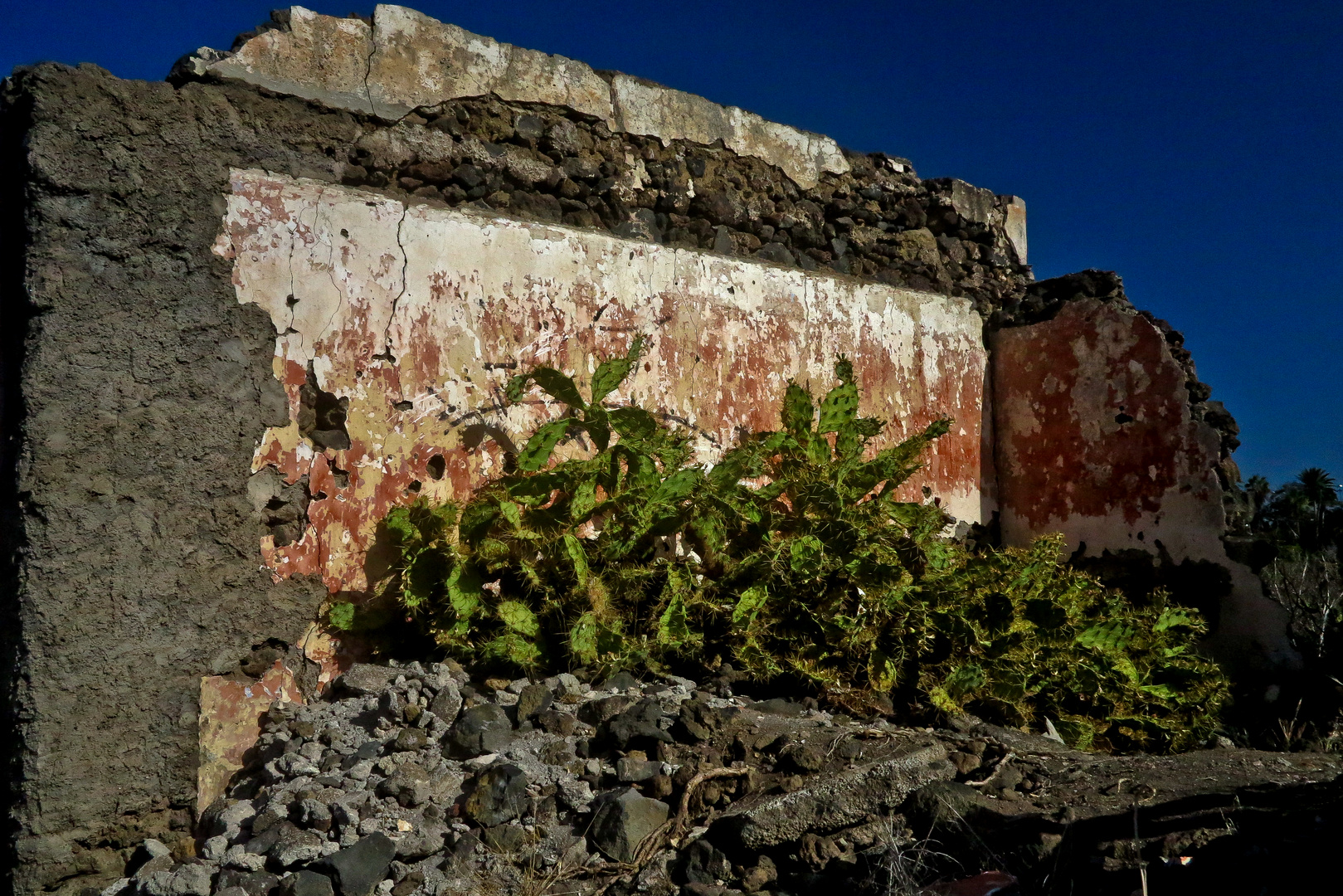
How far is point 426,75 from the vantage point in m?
4.27

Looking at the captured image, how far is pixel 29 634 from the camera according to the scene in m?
3.09

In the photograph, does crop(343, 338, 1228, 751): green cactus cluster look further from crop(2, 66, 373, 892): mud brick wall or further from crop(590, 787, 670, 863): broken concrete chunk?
crop(590, 787, 670, 863): broken concrete chunk

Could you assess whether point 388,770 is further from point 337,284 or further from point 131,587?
point 337,284

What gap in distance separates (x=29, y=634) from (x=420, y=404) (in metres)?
1.54

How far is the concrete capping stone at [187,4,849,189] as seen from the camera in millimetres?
3895

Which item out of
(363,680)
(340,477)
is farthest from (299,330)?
(363,680)

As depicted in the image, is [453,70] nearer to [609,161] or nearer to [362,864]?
[609,161]

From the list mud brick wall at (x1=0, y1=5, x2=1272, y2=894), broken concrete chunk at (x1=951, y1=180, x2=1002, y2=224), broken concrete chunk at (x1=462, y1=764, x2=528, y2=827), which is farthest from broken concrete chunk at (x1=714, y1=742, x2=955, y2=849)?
broken concrete chunk at (x1=951, y1=180, x2=1002, y2=224)

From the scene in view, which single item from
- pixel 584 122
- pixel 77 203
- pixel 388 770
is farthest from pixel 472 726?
pixel 584 122

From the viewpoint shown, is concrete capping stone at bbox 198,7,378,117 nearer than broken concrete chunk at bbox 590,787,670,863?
No

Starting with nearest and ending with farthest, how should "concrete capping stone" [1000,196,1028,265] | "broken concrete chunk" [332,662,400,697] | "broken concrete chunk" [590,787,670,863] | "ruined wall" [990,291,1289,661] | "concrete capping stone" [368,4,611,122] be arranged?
"broken concrete chunk" [590,787,670,863]
"broken concrete chunk" [332,662,400,697]
"concrete capping stone" [368,4,611,122]
"ruined wall" [990,291,1289,661]
"concrete capping stone" [1000,196,1028,265]

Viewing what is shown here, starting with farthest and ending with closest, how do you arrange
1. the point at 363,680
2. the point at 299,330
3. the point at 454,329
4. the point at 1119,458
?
the point at 1119,458 → the point at 454,329 → the point at 299,330 → the point at 363,680

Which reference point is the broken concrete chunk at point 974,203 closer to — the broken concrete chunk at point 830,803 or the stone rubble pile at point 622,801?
the stone rubble pile at point 622,801

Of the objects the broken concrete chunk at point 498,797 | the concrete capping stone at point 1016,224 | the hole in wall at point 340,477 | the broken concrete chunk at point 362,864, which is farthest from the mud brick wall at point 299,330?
the concrete capping stone at point 1016,224
